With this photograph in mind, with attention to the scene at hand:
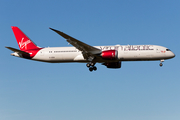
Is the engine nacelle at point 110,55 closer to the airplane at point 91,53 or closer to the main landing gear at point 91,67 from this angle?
the airplane at point 91,53

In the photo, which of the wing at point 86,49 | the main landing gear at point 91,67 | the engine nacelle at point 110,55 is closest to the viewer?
the wing at point 86,49

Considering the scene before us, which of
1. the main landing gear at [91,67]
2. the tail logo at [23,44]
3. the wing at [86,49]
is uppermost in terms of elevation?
the tail logo at [23,44]

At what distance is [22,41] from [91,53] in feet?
52.9

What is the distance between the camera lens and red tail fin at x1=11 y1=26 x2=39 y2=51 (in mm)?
62500

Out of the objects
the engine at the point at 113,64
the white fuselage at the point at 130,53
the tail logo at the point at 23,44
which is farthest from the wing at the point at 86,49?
the tail logo at the point at 23,44

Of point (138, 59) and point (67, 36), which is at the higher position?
point (67, 36)

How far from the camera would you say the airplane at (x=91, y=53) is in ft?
178

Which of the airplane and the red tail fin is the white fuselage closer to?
the airplane

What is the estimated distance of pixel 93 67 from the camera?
59.8m

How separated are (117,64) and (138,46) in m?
7.84

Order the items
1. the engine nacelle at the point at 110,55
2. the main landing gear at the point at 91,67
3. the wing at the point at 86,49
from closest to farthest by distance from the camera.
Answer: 1. the wing at the point at 86,49
2. the engine nacelle at the point at 110,55
3. the main landing gear at the point at 91,67

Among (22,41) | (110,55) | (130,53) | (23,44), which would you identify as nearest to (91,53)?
(110,55)

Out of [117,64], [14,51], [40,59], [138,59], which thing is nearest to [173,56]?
[138,59]

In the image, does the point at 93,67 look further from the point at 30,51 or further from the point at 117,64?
the point at 30,51
